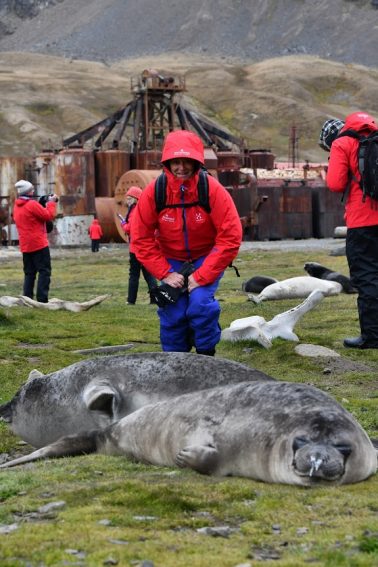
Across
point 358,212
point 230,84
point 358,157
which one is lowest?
point 358,212

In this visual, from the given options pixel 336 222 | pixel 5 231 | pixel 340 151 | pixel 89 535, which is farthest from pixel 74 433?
pixel 336 222

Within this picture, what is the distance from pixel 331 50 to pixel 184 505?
193m

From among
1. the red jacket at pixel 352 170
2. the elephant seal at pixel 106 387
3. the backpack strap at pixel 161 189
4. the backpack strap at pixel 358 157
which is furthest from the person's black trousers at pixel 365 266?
the elephant seal at pixel 106 387

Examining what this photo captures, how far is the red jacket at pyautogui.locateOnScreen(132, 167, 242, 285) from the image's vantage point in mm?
8797

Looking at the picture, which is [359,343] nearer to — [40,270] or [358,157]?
[358,157]

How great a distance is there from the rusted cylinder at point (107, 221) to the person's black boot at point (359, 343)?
33.1m

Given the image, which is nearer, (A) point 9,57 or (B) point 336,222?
(B) point 336,222

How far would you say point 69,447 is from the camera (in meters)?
6.98

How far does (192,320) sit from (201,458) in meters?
2.91

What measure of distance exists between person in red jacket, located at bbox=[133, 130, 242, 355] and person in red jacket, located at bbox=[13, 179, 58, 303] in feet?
26.1

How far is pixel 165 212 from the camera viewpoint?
8906 mm

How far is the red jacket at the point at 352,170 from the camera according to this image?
11.1m

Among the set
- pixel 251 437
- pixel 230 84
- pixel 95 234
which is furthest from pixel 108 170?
pixel 230 84

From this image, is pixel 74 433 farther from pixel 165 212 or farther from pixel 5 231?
pixel 5 231
